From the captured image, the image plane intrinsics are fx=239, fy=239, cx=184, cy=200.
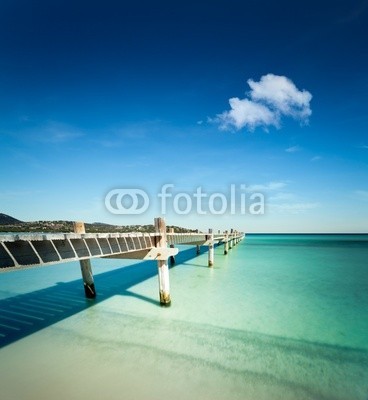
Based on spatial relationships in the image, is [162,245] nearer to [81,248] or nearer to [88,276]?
[81,248]

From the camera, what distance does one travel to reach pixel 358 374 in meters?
5.42

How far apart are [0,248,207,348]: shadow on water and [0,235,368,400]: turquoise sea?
0.18 ft

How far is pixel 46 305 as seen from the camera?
10594 millimetres

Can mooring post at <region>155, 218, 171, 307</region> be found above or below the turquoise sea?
above

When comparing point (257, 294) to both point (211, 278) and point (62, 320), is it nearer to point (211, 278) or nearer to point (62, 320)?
point (211, 278)

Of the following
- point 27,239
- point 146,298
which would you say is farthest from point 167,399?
point 146,298

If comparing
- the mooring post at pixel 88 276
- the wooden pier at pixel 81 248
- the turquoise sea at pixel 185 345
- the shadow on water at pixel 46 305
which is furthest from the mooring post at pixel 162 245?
the mooring post at pixel 88 276

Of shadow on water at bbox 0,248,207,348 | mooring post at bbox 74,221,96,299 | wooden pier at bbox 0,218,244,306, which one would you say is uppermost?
wooden pier at bbox 0,218,244,306

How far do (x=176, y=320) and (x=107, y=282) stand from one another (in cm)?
846

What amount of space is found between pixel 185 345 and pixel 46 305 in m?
7.30

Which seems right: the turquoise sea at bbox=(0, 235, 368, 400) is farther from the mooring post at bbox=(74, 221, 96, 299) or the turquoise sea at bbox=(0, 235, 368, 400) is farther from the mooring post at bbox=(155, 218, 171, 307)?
the mooring post at bbox=(155, 218, 171, 307)

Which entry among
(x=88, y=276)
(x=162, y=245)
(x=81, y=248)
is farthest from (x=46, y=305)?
(x=81, y=248)

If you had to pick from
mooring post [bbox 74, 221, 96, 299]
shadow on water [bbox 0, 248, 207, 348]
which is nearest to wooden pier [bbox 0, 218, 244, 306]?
mooring post [bbox 74, 221, 96, 299]

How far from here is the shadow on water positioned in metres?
7.86
